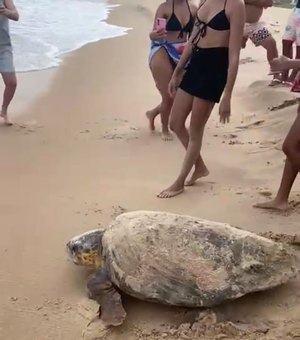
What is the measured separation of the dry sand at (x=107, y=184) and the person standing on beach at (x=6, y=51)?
0.27 m

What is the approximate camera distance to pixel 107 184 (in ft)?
15.0

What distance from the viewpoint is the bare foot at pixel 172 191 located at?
4.31m

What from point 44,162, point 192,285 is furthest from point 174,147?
point 192,285

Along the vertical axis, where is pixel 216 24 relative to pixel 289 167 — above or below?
above

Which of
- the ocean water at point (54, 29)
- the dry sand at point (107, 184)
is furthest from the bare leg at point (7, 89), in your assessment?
the ocean water at point (54, 29)

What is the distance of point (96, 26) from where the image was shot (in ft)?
40.9

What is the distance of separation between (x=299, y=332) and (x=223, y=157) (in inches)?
105

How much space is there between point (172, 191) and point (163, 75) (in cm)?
159

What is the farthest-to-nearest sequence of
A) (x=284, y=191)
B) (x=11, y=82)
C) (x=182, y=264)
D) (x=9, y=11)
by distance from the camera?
(x=11, y=82)
(x=9, y=11)
(x=284, y=191)
(x=182, y=264)

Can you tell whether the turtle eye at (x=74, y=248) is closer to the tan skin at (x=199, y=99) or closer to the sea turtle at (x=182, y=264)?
the sea turtle at (x=182, y=264)

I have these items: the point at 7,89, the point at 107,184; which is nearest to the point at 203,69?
the point at 107,184

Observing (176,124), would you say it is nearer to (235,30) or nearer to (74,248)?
(235,30)

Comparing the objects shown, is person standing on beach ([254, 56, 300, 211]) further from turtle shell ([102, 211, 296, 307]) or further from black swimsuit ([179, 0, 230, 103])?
turtle shell ([102, 211, 296, 307])

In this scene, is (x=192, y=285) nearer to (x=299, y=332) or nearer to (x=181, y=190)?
(x=299, y=332)
